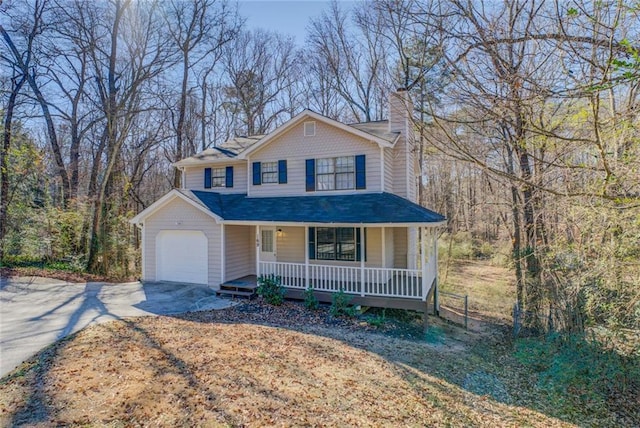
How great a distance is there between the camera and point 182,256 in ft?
43.0

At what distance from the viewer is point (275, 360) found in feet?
21.3

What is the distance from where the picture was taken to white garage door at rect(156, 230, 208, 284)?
12.7 metres

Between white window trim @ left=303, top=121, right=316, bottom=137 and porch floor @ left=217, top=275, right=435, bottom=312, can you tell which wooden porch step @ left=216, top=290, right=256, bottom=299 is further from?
white window trim @ left=303, top=121, right=316, bottom=137

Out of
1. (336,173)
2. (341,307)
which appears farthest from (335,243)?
(341,307)

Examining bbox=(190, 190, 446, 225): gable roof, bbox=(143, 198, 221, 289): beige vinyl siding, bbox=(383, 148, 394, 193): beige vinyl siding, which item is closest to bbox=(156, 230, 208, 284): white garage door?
bbox=(143, 198, 221, 289): beige vinyl siding

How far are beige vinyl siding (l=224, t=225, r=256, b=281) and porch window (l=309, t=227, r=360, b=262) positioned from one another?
2836mm

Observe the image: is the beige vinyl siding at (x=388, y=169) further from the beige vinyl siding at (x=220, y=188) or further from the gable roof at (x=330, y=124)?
the beige vinyl siding at (x=220, y=188)

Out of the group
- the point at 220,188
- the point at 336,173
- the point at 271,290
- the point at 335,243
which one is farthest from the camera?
the point at 220,188

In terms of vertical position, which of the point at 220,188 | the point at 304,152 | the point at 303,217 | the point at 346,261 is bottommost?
the point at 346,261

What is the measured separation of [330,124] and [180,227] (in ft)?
22.8

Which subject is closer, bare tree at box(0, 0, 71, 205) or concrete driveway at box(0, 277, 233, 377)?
concrete driveway at box(0, 277, 233, 377)

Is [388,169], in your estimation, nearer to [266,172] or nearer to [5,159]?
[266,172]

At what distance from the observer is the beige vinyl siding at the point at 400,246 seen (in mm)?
13555

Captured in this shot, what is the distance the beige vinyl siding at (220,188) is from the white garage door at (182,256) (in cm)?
296
